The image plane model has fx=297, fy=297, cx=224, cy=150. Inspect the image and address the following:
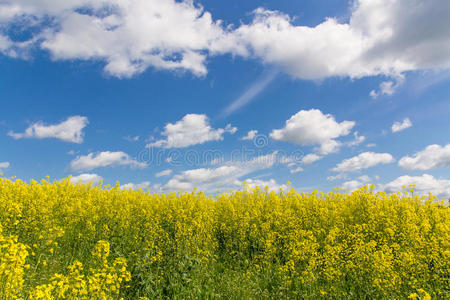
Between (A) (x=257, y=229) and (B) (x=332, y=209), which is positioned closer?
(A) (x=257, y=229)

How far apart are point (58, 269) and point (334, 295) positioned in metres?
6.87

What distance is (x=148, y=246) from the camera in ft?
28.0

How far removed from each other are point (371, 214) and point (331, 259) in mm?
4306

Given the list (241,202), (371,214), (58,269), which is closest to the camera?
(58,269)

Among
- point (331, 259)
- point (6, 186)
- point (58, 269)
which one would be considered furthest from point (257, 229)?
point (6, 186)

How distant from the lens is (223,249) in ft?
34.1

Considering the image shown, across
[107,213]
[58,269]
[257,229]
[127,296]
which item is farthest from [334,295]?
[107,213]

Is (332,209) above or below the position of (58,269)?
above

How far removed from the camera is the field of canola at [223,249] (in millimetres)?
6594

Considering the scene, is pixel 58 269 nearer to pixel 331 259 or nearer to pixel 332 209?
pixel 331 259

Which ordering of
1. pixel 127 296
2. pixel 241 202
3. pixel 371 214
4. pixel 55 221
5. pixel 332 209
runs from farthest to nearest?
pixel 241 202 < pixel 332 209 < pixel 371 214 < pixel 55 221 < pixel 127 296

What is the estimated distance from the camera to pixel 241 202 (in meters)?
14.4

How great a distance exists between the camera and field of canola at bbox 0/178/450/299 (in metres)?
6.59

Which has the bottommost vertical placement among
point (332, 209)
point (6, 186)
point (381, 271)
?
point (381, 271)
